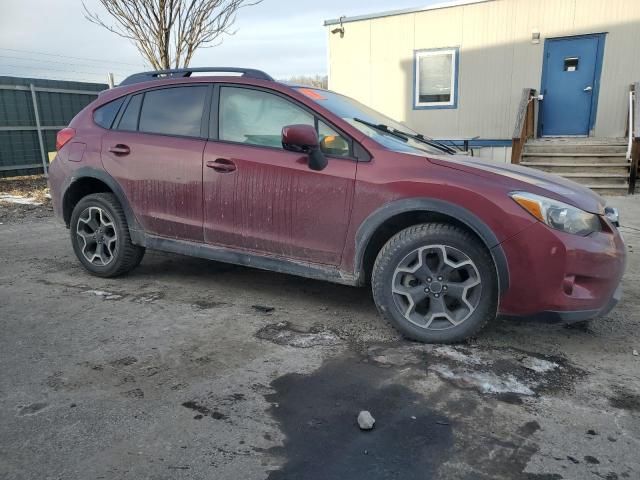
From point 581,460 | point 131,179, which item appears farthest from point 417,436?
point 131,179

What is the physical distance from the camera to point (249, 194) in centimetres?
382

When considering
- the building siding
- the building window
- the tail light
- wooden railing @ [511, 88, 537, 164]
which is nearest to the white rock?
the tail light

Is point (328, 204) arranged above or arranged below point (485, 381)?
above

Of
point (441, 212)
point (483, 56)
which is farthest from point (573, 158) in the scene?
point (441, 212)

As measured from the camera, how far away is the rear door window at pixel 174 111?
4164mm

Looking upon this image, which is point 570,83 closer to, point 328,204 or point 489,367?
point 328,204

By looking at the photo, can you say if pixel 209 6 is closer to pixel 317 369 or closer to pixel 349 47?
pixel 349 47

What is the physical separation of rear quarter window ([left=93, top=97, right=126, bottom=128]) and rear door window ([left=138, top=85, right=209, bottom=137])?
0.30m

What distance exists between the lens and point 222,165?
3.91 meters

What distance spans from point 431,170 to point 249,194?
134 cm

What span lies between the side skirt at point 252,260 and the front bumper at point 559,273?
1.08 meters

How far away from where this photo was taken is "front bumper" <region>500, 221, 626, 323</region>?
119 inches

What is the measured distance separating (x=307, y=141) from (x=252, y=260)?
3.41 feet

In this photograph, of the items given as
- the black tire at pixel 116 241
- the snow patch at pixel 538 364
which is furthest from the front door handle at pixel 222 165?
the snow patch at pixel 538 364
